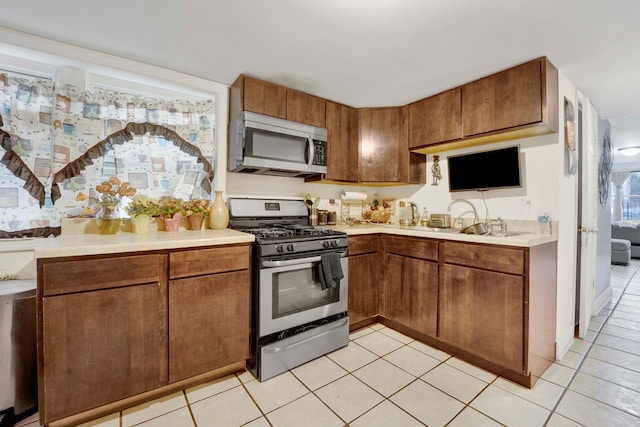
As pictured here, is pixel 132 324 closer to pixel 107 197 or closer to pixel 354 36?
pixel 107 197

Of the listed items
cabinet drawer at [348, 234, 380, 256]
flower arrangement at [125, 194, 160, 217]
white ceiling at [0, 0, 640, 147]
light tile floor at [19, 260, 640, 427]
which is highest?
white ceiling at [0, 0, 640, 147]

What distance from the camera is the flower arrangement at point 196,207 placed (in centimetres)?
229

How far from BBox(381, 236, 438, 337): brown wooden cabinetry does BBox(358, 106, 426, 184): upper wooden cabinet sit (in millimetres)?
780

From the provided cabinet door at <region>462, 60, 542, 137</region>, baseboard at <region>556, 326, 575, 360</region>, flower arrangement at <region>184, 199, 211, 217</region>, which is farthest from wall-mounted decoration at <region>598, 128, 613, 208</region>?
flower arrangement at <region>184, 199, 211, 217</region>

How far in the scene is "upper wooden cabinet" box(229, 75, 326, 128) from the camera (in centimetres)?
240

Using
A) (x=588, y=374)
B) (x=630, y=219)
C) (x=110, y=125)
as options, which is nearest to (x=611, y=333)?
(x=588, y=374)

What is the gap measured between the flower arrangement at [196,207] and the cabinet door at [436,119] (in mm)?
2134

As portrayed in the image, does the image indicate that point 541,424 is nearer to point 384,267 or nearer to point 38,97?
point 384,267

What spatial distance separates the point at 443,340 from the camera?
232 cm

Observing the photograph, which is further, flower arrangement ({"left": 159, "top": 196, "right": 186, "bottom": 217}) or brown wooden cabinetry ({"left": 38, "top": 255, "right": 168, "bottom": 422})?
flower arrangement ({"left": 159, "top": 196, "right": 186, "bottom": 217})

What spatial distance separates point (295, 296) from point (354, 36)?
1.86 meters

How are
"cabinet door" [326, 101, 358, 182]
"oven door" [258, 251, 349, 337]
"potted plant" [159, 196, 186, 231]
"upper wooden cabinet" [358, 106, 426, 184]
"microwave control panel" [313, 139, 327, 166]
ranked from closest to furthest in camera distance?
"oven door" [258, 251, 349, 337]
"potted plant" [159, 196, 186, 231]
"microwave control panel" [313, 139, 327, 166]
"cabinet door" [326, 101, 358, 182]
"upper wooden cabinet" [358, 106, 426, 184]

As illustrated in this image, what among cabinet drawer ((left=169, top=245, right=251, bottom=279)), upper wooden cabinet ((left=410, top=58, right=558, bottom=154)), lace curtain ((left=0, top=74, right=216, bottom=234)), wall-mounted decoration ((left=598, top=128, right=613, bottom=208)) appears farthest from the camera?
wall-mounted decoration ((left=598, top=128, right=613, bottom=208))

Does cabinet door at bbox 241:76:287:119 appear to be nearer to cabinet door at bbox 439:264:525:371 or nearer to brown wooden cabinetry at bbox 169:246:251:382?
brown wooden cabinetry at bbox 169:246:251:382
